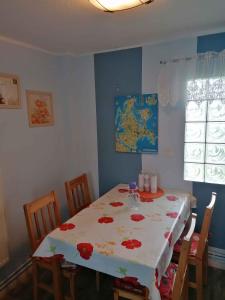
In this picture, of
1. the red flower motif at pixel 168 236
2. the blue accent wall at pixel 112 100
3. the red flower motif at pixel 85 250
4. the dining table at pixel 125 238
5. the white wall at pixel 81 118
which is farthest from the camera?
the white wall at pixel 81 118

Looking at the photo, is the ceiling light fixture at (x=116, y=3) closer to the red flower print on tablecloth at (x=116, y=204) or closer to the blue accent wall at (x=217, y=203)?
the blue accent wall at (x=217, y=203)

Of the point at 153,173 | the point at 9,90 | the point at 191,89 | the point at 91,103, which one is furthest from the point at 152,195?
the point at 9,90

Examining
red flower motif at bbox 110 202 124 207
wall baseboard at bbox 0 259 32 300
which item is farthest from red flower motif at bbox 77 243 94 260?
wall baseboard at bbox 0 259 32 300

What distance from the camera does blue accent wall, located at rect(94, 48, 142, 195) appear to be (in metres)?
2.35

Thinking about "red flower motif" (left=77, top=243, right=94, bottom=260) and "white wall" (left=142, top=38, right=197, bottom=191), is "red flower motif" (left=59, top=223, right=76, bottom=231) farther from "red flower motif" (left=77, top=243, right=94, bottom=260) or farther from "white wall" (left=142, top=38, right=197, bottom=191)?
"white wall" (left=142, top=38, right=197, bottom=191)

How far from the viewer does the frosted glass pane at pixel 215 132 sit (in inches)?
80.6

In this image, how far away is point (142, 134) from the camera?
7.80ft

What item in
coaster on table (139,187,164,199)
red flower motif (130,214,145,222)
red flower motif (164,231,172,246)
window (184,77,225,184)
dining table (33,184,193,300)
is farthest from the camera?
coaster on table (139,187,164,199)

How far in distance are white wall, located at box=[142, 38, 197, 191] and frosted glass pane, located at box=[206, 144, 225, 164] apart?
0.25 metres

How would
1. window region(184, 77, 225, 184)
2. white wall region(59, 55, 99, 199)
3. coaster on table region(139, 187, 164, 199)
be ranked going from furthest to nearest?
white wall region(59, 55, 99, 199) < coaster on table region(139, 187, 164, 199) < window region(184, 77, 225, 184)

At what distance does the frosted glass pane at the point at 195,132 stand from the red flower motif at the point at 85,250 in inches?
54.5

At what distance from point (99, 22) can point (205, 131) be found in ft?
4.34

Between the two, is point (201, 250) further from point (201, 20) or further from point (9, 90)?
point (9, 90)

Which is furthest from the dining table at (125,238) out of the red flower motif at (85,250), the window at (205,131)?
the window at (205,131)
